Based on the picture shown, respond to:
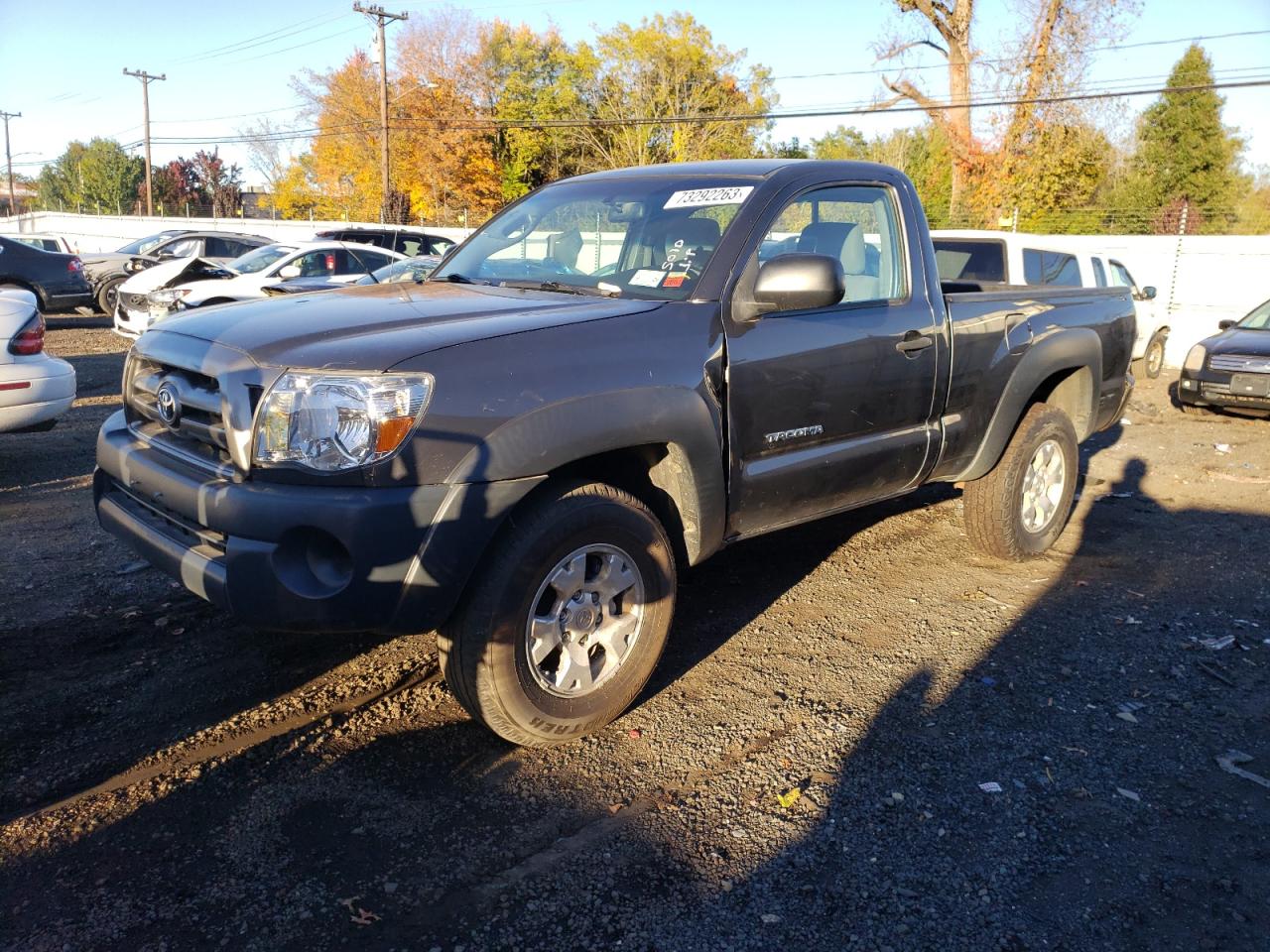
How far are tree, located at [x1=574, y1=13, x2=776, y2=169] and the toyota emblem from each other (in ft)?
119

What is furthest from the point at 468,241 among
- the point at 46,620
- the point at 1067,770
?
the point at 1067,770

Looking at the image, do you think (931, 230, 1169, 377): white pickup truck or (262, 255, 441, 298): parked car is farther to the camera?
(262, 255, 441, 298): parked car

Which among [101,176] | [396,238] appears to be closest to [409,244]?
[396,238]

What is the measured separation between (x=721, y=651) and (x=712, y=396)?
1.28 m

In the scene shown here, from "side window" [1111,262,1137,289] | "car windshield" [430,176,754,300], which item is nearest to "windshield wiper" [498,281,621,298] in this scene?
"car windshield" [430,176,754,300]

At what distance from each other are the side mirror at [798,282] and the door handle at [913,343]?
754mm

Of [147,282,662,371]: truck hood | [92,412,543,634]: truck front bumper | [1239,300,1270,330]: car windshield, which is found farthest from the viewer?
[1239,300,1270,330]: car windshield

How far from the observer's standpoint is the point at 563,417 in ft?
10.1

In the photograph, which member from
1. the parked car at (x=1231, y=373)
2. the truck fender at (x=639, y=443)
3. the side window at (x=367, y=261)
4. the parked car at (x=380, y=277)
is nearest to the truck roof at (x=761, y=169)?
the truck fender at (x=639, y=443)

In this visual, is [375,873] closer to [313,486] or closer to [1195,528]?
[313,486]

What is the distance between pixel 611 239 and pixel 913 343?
1.39 m

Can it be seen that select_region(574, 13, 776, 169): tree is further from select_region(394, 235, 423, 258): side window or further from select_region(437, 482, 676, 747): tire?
select_region(437, 482, 676, 747): tire

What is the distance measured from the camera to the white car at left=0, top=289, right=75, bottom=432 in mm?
6281

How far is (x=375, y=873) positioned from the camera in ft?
8.84
